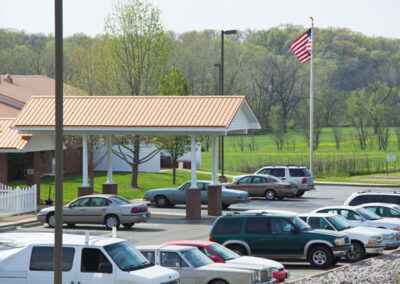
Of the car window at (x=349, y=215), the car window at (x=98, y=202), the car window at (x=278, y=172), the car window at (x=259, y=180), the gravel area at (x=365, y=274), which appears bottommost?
the gravel area at (x=365, y=274)

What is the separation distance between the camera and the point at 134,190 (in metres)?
43.2

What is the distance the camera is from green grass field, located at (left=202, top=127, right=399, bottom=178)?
6166 centimetres

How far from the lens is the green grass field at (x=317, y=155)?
202ft

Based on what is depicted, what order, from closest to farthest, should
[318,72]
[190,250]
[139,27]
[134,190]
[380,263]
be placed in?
[190,250], [380,263], [134,190], [139,27], [318,72]

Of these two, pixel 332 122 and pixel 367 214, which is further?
pixel 332 122

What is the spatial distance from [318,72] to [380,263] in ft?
391

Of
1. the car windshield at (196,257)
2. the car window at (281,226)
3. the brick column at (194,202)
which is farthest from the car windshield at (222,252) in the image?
the brick column at (194,202)

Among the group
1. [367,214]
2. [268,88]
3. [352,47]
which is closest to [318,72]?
[268,88]

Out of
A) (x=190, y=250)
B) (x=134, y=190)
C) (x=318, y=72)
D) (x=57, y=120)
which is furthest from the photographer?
(x=318, y=72)

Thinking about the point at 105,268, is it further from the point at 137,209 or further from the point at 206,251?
the point at 137,209

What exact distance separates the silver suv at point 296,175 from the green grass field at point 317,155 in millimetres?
16473

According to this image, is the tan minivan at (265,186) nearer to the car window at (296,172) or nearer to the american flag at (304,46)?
the car window at (296,172)

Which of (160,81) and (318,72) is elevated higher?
(318,72)

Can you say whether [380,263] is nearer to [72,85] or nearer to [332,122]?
[72,85]
